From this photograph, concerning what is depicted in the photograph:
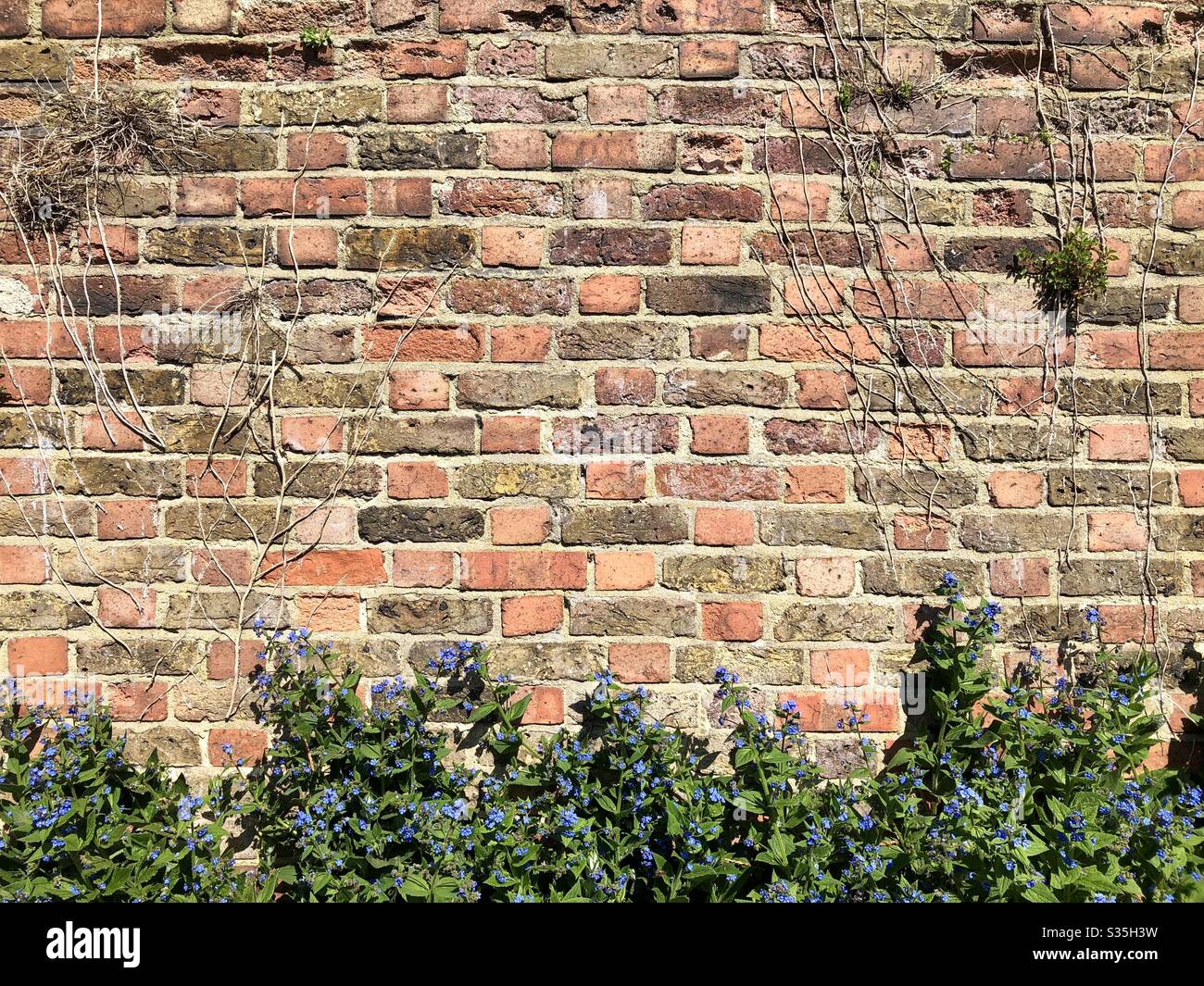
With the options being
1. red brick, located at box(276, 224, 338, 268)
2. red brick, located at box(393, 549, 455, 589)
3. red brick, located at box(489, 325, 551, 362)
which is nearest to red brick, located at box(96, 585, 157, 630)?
red brick, located at box(393, 549, 455, 589)

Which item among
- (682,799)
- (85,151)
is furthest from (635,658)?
(85,151)

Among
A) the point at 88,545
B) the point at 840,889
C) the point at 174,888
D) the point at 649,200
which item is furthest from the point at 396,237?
the point at 840,889

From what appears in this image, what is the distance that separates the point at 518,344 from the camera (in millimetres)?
2109

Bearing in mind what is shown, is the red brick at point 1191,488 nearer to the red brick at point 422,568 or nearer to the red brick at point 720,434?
the red brick at point 720,434

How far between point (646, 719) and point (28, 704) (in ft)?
Result: 5.29

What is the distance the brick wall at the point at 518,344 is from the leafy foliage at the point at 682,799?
4.8 inches

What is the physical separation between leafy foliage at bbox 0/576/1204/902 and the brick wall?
0.12m

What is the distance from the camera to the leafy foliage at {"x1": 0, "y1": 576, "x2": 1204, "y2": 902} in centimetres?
187

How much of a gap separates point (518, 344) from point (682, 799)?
1259 mm

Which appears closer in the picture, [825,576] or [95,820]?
[95,820]

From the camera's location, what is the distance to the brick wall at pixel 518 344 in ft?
6.90

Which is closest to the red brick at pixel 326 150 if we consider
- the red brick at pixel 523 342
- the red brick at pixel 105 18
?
the red brick at pixel 105 18

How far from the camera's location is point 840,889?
186cm

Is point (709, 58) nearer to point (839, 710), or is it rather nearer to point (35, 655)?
point (839, 710)
